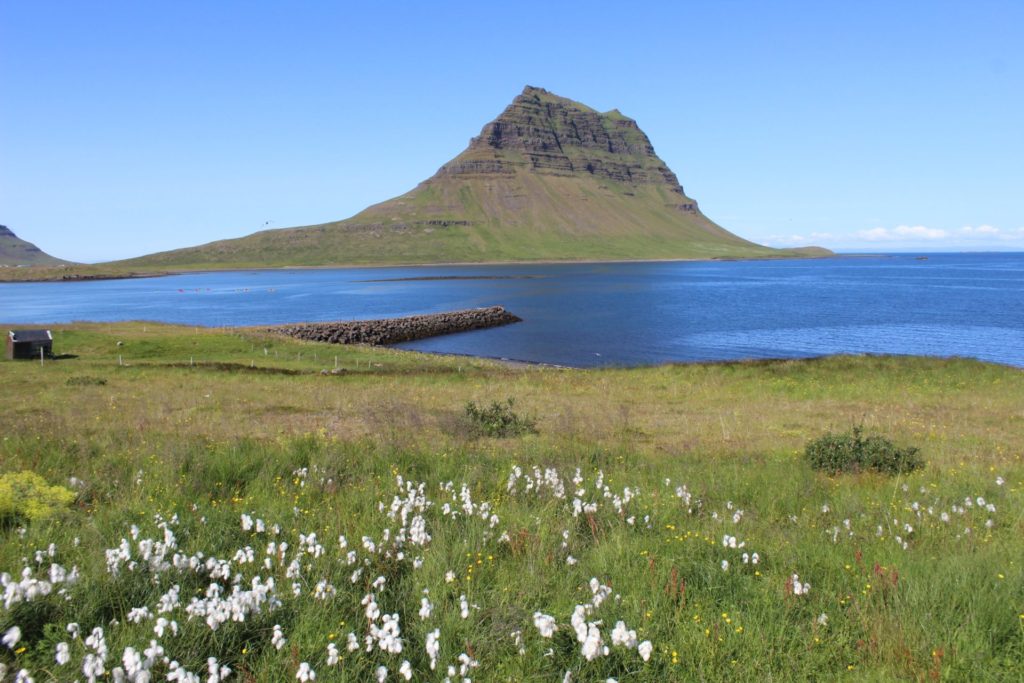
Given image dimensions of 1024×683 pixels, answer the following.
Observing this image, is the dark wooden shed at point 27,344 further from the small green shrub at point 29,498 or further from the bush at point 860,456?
the bush at point 860,456

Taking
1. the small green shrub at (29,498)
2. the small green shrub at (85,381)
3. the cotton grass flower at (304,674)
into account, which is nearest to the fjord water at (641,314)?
the small green shrub at (85,381)

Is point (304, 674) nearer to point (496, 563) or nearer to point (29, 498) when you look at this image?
point (496, 563)

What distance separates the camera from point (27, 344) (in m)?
37.5

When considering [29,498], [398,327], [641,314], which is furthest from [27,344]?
[641,314]

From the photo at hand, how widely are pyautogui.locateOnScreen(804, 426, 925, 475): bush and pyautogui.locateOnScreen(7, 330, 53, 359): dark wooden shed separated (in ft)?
131

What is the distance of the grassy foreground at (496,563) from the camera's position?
5.00 m

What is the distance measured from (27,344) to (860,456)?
41952mm

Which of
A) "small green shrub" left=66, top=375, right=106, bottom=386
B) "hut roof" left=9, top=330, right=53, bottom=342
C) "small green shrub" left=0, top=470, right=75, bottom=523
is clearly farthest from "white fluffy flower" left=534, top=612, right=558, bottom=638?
"hut roof" left=9, top=330, right=53, bottom=342

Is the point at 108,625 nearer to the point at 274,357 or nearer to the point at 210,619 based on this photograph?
the point at 210,619

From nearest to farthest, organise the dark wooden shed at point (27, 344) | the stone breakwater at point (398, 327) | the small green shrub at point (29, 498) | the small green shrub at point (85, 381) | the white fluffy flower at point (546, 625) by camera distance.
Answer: the white fluffy flower at point (546, 625)
the small green shrub at point (29, 498)
the small green shrub at point (85, 381)
the dark wooden shed at point (27, 344)
the stone breakwater at point (398, 327)

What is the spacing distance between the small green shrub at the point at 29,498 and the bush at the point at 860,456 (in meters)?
12.8

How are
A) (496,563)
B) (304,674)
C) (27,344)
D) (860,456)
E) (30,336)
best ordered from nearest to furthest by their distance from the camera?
(304,674)
(496,563)
(860,456)
(27,344)
(30,336)

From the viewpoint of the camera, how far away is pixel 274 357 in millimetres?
45281

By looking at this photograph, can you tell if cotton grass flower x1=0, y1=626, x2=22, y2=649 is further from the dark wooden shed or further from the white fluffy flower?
the dark wooden shed
